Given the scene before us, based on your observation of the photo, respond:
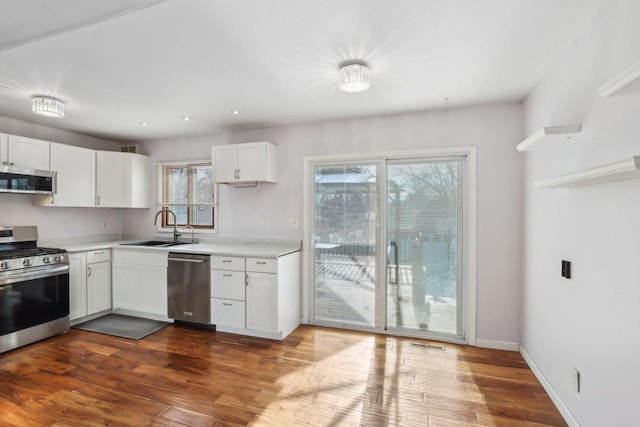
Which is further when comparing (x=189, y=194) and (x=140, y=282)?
(x=189, y=194)

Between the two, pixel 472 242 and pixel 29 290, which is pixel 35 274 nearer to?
pixel 29 290

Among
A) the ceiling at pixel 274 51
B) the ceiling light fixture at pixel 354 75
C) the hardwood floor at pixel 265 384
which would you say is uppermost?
the ceiling at pixel 274 51

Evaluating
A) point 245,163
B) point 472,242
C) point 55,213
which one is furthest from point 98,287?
point 472,242

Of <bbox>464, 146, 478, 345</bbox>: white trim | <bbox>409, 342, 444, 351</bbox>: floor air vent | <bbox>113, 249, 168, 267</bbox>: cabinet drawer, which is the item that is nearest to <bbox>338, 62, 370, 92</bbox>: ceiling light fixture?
<bbox>464, 146, 478, 345</bbox>: white trim

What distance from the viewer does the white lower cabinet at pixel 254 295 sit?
10.5 ft

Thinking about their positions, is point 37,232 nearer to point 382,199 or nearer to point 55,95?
point 55,95

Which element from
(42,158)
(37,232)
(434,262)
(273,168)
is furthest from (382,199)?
(37,232)

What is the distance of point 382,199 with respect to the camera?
3.40m

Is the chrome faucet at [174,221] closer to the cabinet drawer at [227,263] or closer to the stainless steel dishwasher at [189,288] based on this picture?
the stainless steel dishwasher at [189,288]

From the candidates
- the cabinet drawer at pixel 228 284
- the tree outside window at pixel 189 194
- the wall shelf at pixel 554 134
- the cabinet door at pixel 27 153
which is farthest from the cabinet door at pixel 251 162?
the wall shelf at pixel 554 134

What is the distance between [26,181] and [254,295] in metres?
2.69

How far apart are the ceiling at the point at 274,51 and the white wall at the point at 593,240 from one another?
0.26 metres

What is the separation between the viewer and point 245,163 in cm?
363

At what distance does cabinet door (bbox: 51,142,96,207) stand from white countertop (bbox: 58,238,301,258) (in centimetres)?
58
